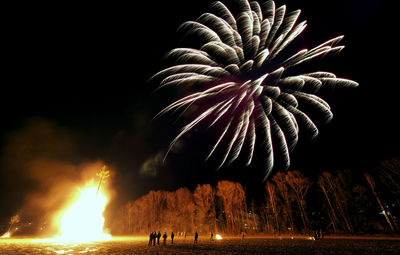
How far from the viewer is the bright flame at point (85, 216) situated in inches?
1682

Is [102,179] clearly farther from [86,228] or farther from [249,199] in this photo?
[249,199]

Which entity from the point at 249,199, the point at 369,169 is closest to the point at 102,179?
the point at 249,199

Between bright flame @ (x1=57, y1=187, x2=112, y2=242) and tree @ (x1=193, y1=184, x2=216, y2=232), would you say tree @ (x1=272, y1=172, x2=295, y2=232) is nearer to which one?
tree @ (x1=193, y1=184, x2=216, y2=232)

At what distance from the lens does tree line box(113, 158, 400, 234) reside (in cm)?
3047

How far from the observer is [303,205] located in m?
38.0

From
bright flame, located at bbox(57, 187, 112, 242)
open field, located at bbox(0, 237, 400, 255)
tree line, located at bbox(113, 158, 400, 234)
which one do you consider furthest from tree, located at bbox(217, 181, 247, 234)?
bright flame, located at bbox(57, 187, 112, 242)

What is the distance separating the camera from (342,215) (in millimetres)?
32406

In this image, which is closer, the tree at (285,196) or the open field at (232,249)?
the open field at (232,249)

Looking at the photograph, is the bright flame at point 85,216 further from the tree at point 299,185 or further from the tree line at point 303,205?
the tree at point 299,185

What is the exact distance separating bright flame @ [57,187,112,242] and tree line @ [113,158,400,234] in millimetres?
21112

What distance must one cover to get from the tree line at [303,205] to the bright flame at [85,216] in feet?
69.3

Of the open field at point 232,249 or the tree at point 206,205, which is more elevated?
the tree at point 206,205

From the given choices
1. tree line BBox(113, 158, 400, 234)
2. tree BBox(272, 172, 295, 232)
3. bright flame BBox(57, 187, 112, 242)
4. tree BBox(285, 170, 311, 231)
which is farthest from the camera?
bright flame BBox(57, 187, 112, 242)

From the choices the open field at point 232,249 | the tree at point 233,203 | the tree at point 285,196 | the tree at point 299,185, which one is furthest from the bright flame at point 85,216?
the tree at point 299,185
